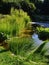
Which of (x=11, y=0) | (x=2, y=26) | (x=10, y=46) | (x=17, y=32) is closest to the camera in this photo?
(x=10, y=46)

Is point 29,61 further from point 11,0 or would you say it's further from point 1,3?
point 11,0

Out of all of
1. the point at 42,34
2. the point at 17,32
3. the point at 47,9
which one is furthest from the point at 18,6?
the point at 17,32

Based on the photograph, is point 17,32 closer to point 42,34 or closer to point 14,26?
point 14,26

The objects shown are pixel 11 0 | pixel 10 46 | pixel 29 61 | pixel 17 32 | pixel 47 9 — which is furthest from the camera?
pixel 47 9

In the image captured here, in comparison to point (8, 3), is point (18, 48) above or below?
above

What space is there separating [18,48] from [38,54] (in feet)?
1.93

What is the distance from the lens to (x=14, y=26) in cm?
1198

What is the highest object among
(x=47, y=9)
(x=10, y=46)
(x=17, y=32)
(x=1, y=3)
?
(x=10, y=46)

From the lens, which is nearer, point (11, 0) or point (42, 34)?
point (42, 34)

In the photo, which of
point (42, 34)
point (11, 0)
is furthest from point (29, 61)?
point (11, 0)

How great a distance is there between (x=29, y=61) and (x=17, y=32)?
17.8 ft

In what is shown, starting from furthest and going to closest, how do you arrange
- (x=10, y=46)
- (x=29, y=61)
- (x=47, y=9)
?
(x=47, y=9), (x=10, y=46), (x=29, y=61)

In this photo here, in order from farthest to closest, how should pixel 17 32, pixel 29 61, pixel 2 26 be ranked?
pixel 17 32 → pixel 2 26 → pixel 29 61

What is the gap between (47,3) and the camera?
58.3 m
